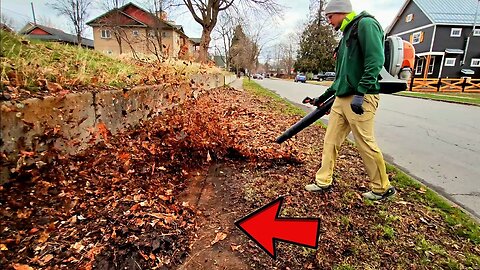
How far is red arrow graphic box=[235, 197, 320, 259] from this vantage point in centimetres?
209

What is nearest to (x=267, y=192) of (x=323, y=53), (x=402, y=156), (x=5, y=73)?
(x=5, y=73)

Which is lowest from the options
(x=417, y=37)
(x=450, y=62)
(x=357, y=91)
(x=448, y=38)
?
(x=357, y=91)

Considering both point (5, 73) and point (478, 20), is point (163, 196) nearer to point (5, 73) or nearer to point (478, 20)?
point (5, 73)

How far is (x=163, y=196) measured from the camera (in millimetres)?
2584

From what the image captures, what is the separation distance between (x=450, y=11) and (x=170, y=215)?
40155 mm

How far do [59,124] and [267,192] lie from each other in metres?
2.00

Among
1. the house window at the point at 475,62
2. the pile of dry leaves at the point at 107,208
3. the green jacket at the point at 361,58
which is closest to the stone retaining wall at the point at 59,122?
the pile of dry leaves at the point at 107,208

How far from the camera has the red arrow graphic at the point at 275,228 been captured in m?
2.09

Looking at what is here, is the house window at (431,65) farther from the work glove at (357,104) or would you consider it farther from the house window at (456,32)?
the work glove at (357,104)

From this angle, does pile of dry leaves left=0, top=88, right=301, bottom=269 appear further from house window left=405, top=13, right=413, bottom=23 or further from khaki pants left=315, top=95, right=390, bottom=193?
house window left=405, top=13, right=413, bottom=23

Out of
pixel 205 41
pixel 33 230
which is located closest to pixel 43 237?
pixel 33 230

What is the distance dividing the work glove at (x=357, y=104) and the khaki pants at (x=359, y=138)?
10 centimetres

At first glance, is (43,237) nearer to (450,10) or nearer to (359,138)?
(359,138)

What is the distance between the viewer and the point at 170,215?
2287 mm
